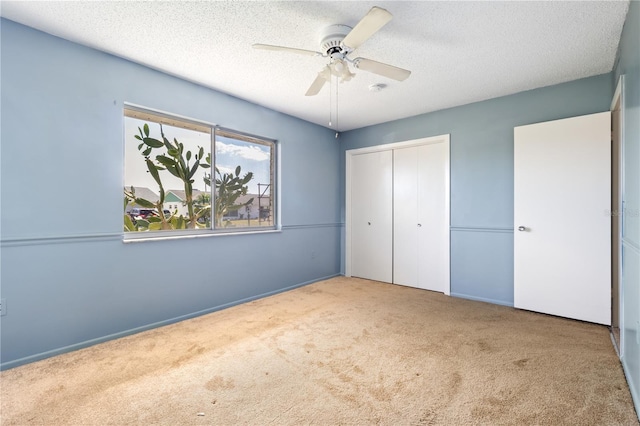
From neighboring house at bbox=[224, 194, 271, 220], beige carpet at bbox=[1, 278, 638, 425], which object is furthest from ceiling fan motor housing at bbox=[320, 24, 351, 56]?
beige carpet at bbox=[1, 278, 638, 425]

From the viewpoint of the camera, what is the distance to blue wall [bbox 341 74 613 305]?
3230 mm

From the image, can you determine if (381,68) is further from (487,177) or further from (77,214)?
(77,214)

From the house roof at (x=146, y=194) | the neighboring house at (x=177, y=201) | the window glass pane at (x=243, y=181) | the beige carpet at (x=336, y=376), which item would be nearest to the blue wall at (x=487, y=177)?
the beige carpet at (x=336, y=376)

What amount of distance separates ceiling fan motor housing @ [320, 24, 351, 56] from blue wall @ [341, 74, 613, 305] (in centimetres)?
231

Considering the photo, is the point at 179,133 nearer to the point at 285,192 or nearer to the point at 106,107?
the point at 106,107

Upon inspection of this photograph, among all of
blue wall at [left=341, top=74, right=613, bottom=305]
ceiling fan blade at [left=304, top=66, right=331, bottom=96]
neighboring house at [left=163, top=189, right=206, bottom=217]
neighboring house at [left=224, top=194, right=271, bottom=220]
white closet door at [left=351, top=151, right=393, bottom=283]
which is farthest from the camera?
white closet door at [left=351, top=151, right=393, bottom=283]

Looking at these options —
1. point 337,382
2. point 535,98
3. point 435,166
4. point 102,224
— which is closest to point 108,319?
point 102,224

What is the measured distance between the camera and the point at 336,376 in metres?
1.95

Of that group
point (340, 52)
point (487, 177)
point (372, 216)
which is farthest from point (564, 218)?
point (340, 52)

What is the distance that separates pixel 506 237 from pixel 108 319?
4071 mm

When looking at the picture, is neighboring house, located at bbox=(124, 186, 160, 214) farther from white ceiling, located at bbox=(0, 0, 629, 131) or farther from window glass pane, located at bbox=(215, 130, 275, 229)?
white ceiling, located at bbox=(0, 0, 629, 131)

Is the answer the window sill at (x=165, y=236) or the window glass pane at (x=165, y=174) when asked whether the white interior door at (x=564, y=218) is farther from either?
the window glass pane at (x=165, y=174)

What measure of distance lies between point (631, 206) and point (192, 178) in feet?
11.6

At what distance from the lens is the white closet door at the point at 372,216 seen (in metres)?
4.48
